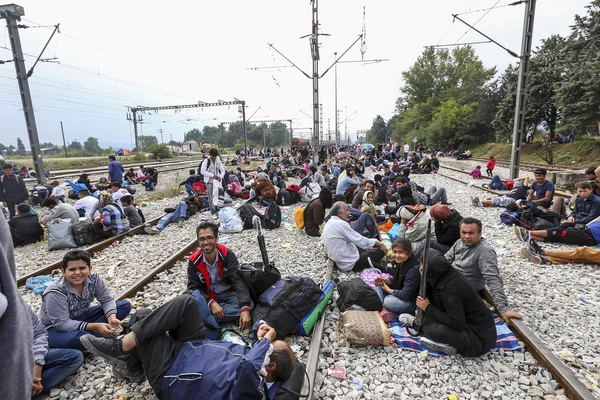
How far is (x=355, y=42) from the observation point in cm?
1395

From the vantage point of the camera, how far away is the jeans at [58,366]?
3115mm

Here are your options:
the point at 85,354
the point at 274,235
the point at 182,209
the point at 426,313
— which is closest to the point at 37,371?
the point at 85,354

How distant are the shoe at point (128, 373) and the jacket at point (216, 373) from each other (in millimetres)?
592

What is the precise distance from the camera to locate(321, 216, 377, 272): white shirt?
217 inches

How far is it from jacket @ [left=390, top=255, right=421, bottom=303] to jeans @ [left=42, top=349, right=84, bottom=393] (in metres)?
3.66

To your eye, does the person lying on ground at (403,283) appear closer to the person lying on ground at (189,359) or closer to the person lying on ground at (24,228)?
the person lying on ground at (189,359)

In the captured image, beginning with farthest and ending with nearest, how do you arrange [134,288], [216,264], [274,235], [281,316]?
1. [274,235]
2. [134,288]
3. [216,264]
4. [281,316]

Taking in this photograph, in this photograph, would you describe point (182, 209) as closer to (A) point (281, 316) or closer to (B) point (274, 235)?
(B) point (274, 235)

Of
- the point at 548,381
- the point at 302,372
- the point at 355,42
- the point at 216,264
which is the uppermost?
the point at 355,42

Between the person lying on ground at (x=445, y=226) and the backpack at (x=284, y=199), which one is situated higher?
the person lying on ground at (x=445, y=226)

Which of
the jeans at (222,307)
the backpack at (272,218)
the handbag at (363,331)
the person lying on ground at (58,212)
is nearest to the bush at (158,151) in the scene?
the person lying on ground at (58,212)

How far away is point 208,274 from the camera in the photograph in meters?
4.11

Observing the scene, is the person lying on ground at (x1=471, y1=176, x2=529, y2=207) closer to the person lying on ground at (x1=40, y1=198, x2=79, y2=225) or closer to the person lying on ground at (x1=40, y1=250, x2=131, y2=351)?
the person lying on ground at (x1=40, y1=250, x2=131, y2=351)

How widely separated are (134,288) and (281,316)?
8.68 ft
